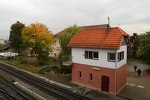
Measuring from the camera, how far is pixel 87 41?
16.8 m

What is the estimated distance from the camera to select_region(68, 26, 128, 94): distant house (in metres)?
14.3

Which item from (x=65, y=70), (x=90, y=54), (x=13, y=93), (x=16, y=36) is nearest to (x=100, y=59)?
(x=90, y=54)

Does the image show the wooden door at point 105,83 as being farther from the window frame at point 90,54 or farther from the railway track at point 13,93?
the railway track at point 13,93

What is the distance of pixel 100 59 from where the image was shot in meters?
15.2

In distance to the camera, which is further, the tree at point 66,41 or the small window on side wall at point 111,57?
the tree at point 66,41

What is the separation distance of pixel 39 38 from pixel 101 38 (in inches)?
768

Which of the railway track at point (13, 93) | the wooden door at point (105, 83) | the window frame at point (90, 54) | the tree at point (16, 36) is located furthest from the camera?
the tree at point (16, 36)

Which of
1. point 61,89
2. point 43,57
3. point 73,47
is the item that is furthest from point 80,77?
point 43,57

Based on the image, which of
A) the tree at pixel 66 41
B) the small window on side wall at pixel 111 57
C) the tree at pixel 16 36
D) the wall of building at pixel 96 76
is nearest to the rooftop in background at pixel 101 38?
the small window on side wall at pixel 111 57

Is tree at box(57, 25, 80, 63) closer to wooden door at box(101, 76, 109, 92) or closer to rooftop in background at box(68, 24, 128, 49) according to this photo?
rooftop in background at box(68, 24, 128, 49)

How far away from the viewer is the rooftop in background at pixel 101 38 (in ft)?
47.7

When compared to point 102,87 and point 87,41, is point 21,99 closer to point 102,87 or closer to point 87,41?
point 102,87

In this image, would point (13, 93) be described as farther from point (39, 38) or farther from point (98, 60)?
point (39, 38)

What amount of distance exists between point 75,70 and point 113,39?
7.31m
